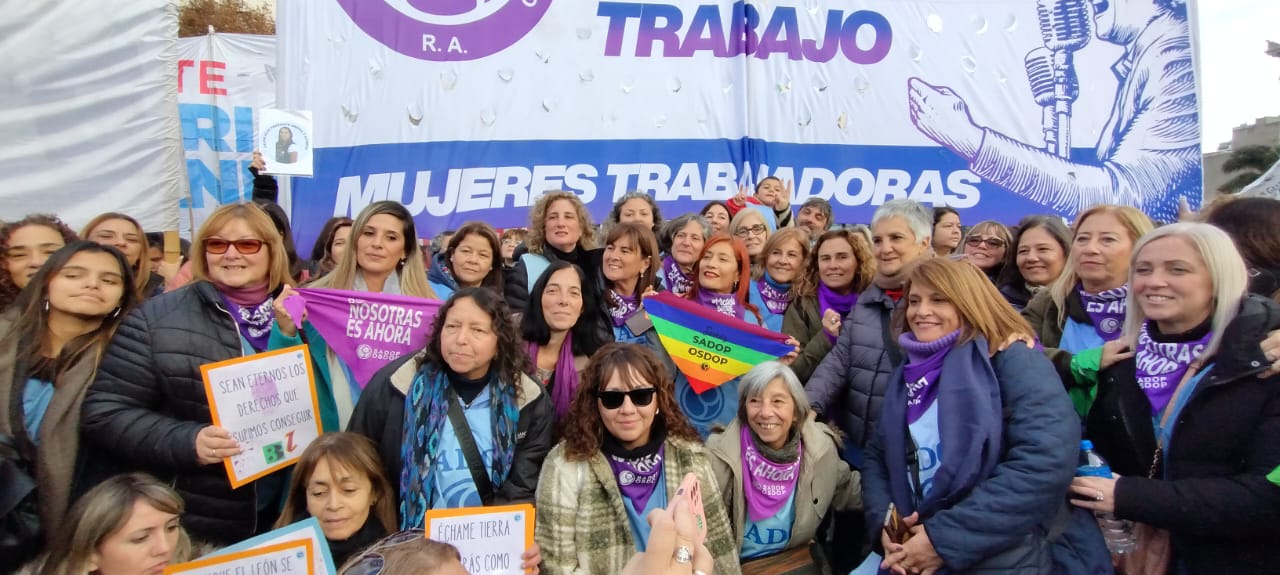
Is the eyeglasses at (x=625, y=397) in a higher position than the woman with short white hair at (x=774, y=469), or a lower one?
higher

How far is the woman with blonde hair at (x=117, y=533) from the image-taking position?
2195 millimetres

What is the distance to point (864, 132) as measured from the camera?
6980mm

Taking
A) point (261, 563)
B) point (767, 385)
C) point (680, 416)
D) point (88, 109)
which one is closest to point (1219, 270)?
point (767, 385)

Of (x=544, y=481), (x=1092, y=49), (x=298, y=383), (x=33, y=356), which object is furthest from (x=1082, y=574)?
(x=1092, y=49)

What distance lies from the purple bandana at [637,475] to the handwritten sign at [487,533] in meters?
0.51

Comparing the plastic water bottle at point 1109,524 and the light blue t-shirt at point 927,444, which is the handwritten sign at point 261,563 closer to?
the light blue t-shirt at point 927,444

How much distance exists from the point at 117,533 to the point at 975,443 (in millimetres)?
2743

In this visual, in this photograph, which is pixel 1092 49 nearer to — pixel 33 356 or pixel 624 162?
pixel 624 162

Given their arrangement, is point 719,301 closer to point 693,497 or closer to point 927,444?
point 927,444

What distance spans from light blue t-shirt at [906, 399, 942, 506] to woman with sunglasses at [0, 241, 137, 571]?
9.90ft

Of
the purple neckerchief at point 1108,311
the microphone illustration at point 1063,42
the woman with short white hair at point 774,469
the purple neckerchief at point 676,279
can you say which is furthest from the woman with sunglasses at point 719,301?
the microphone illustration at point 1063,42

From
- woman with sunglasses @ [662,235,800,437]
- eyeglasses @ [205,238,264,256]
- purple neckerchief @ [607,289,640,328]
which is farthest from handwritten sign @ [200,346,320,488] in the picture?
woman with sunglasses @ [662,235,800,437]

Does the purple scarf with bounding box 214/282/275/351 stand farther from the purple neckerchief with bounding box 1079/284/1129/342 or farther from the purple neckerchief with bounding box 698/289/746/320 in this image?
the purple neckerchief with bounding box 1079/284/1129/342

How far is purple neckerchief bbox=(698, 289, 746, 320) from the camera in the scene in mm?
3945
